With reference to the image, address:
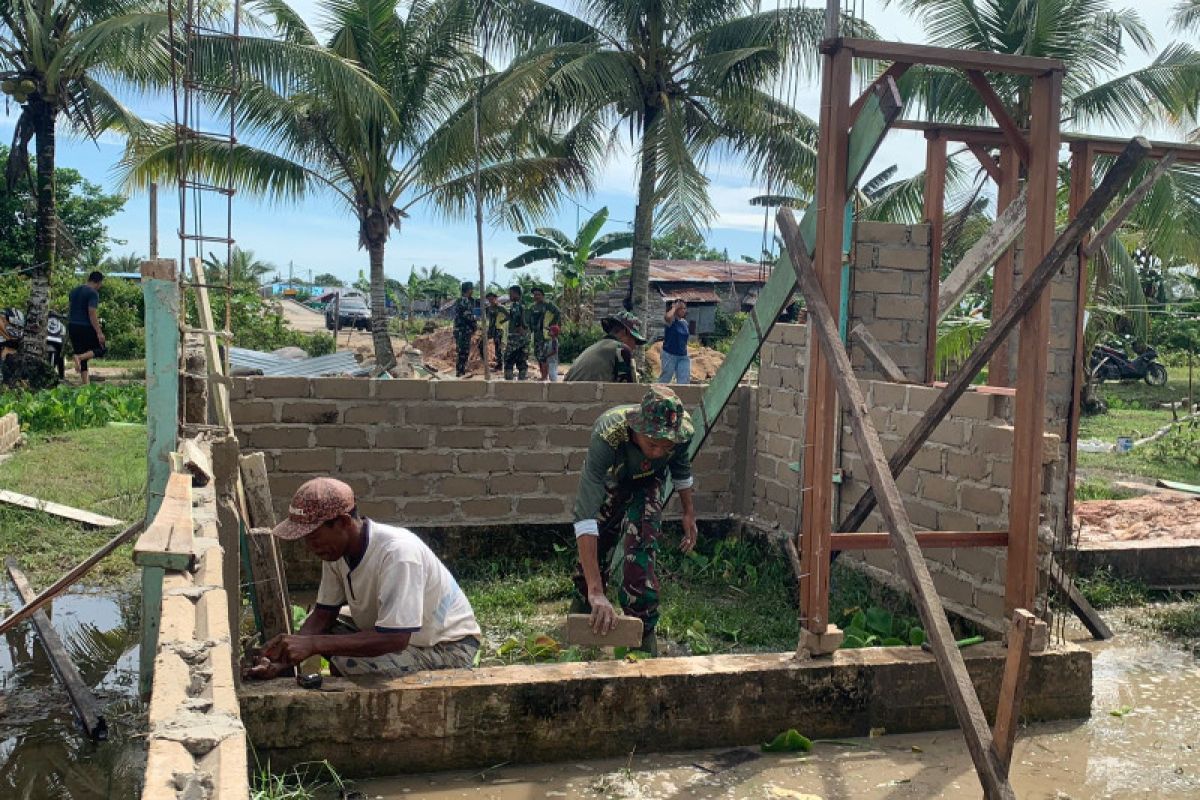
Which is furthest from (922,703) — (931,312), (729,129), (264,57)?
(729,129)

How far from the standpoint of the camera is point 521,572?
23.0 feet

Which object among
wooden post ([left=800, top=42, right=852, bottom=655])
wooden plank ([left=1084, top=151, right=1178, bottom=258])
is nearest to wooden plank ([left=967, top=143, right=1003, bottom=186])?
wooden plank ([left=1084, top=151, right=1178, bottom=258])

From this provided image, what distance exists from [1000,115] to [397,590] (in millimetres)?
3273

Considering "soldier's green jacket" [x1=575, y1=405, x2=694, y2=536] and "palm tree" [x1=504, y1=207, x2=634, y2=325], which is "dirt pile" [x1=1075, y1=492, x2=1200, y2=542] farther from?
"palm tree" [x1=504, y1=207, x2=634, y2=325]

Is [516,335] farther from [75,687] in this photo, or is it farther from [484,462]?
[75,687]

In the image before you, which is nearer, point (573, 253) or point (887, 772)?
point (887, 772)

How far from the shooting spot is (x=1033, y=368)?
15.3ft

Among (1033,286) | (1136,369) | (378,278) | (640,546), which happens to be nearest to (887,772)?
(640,546)

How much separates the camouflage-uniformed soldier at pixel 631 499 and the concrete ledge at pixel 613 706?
15.1 inches

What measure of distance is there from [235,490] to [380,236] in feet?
51.3

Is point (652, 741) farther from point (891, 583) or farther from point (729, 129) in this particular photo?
point (729, 129)

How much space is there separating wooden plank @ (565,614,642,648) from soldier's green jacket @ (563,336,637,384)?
3.39 metres

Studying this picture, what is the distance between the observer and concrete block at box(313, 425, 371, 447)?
6871 mm

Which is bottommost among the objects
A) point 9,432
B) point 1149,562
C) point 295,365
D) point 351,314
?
point 1149,562
